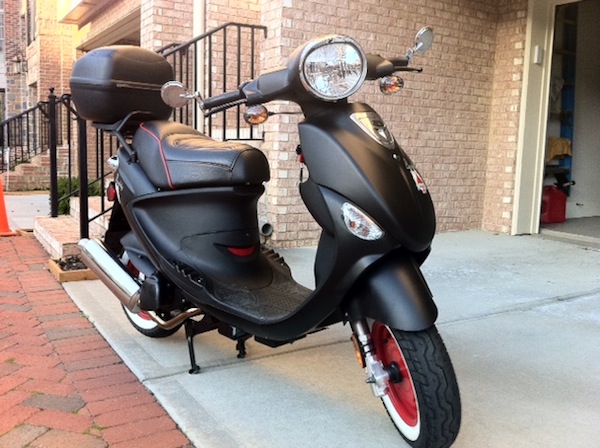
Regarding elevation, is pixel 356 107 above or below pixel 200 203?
above

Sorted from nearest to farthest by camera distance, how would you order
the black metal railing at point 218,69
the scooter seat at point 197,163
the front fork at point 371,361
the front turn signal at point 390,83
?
the front fork at point 371,361 → the front turn signal at point 390,83 → the scooter seat at point 197,163 → the black metal railing at point 218,69

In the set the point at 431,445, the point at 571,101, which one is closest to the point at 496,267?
the point at 431,445

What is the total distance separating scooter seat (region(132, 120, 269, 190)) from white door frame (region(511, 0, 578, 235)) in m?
4.42

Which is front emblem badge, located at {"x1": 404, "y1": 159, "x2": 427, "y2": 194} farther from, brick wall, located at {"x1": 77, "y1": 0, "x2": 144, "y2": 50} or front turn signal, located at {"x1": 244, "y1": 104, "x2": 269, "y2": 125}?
brick wall, located at {"x1": 77, "y1": 0, "x2": 144, "y2": 50}

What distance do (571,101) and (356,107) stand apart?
6258 millimetres

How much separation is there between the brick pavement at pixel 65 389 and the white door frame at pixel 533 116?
4.51 m

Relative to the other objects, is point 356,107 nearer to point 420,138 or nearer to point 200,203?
point 200,203

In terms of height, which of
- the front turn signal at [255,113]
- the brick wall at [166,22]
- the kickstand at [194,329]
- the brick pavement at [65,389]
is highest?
the brick wall at [166,22]

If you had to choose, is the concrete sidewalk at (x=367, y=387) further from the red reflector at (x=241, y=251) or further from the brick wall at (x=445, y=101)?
the brick wall at (x=445, y=101)

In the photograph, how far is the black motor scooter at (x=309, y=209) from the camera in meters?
1.95

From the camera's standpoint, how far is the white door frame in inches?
246

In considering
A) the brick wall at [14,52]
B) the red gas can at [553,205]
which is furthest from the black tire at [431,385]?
the brick wall at [14,52]

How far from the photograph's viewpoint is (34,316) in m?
3.62

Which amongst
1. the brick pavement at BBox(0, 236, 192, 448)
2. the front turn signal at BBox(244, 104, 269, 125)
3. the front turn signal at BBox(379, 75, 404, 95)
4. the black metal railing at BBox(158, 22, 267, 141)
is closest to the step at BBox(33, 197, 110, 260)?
the brick pavement at BBox(0, 236, 192, 448)
